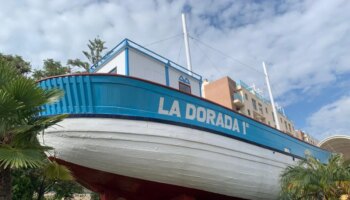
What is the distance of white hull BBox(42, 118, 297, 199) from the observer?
28.2 feet

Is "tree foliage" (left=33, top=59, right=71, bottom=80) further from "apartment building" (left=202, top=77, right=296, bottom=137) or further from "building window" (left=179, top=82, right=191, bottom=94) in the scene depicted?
"apartment building" (left=202, top=77, right=296, bottom=137)

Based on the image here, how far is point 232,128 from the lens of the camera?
11234mm

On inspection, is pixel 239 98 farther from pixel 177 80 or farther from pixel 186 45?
pixel 177 80

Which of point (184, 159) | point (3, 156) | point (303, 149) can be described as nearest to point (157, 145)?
point (184, 159)

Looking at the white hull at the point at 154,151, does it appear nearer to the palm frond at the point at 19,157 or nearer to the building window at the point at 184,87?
the palm frond at the point at 19,157

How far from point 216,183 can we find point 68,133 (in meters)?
4.90

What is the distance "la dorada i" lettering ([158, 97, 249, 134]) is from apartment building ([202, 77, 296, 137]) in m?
28.4

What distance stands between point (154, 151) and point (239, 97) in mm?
33188

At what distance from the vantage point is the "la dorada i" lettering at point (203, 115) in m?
9.52

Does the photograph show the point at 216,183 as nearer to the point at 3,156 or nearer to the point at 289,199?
the point at 289,199

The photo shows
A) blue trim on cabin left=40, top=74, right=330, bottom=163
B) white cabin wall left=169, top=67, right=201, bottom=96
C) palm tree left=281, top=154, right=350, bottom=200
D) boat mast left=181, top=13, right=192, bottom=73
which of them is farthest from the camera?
boat mast left=181, top=13, right=192, bottom=73

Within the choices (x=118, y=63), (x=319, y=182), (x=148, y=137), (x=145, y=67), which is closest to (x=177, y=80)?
(x=145, y=67)

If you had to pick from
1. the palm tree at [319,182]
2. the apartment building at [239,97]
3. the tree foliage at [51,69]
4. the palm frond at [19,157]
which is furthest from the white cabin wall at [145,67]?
the apartment building at [239,97]

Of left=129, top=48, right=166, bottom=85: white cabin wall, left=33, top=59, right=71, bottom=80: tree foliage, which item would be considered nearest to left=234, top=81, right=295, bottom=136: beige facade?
left=33, top=59, right=71, bottom=80: tree foliage
